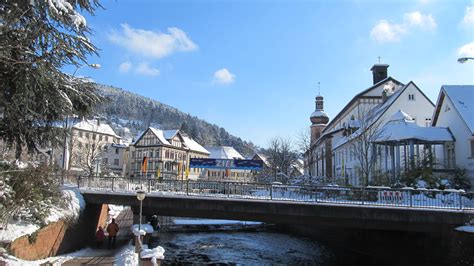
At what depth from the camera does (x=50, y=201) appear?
18.7m

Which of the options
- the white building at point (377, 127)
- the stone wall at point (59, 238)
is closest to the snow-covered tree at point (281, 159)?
the white building at point (377, 127)

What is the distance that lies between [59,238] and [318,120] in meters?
71.7

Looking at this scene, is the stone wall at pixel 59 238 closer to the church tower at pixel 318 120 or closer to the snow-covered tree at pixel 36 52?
the snow-covered tree at pixel 36 52

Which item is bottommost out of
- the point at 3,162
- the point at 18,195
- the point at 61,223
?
the point at 61,223

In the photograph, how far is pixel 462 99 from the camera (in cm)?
3262

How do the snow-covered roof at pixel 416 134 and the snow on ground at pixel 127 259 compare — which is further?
the snow-covered roof at pixel 416 134

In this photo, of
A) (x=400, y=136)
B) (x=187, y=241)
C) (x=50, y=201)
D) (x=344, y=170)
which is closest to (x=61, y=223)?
(x=50, y=201)

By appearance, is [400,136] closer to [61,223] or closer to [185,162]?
[61,223]

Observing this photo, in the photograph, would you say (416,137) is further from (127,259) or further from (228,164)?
(127,259)

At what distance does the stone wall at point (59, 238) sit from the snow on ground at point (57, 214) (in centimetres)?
21

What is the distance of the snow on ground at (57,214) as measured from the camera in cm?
1453

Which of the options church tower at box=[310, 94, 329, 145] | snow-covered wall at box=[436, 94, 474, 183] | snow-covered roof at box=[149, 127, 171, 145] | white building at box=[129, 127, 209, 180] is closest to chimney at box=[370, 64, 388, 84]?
church tower at box=[310, 94, 329, 145]

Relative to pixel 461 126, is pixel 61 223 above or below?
below

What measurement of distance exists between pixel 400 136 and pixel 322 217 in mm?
15566
